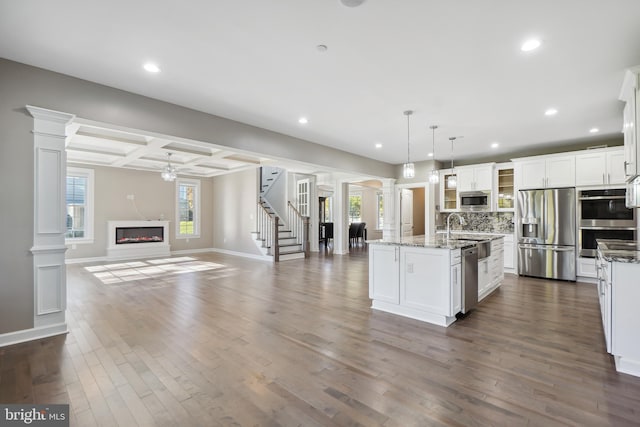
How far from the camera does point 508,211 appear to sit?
6586 millimetres

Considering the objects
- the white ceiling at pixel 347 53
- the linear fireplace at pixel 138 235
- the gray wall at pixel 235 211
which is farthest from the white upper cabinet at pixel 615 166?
the linear fireplace at pixel 138 235

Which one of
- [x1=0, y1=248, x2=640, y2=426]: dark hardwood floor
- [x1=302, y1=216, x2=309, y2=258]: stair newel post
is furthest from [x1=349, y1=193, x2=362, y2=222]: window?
[x1=0, y1=248, x2=640, y2=426]: dark hardwood floor

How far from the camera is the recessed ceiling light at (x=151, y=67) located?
2.95m

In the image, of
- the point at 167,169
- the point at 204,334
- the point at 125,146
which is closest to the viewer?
the point at 204,334

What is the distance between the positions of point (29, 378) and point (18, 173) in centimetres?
195

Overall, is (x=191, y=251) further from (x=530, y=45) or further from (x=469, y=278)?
(x=530, y=45)

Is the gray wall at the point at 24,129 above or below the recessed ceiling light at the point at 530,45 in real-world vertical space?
below

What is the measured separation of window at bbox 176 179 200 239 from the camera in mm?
9766

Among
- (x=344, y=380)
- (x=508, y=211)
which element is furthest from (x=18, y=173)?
(x=508, y=211)

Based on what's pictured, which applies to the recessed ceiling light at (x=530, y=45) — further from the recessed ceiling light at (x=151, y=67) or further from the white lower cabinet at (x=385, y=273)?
the recessed ceiling light at (x=151, y=67)

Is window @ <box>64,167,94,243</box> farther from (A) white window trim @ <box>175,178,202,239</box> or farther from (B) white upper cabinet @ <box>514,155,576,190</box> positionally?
(B) white upper cabinet @ <box>514,155,576,190</box>

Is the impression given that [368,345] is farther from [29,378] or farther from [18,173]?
[18,173]

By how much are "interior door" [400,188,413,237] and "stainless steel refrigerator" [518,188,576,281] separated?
3290 millimetres

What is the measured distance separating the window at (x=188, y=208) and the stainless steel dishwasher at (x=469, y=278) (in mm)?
8806
